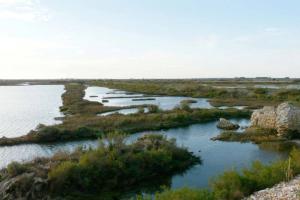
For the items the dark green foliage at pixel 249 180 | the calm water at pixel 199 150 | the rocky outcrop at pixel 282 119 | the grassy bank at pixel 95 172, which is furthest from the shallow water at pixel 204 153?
the dark green foliage at pixel 249 180

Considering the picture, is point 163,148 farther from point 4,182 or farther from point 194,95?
point 194,95

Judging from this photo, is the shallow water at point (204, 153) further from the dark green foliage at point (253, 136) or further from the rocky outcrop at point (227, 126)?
the rocky outcrop at point (227, 126)

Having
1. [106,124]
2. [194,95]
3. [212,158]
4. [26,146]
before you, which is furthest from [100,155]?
[194,95]

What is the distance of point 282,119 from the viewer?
127 feet

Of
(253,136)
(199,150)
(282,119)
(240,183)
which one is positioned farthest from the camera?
(253,136)

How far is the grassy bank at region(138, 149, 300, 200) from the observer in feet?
53.0

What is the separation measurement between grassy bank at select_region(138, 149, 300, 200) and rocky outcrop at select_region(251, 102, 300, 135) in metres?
17.5

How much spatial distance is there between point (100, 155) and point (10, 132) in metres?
22.6

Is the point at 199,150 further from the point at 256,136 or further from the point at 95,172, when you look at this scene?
the point at 95,172

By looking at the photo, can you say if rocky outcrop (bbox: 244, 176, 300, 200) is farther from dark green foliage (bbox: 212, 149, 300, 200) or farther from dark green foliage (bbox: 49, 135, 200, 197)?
dark green foliage (bbox: 49, 135, 200, 197)

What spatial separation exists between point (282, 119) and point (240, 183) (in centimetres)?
2184

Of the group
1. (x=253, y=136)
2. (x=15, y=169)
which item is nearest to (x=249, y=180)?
(x=15, y=169)

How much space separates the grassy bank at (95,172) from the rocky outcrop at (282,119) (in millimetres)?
14197

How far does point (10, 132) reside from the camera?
44125mm
